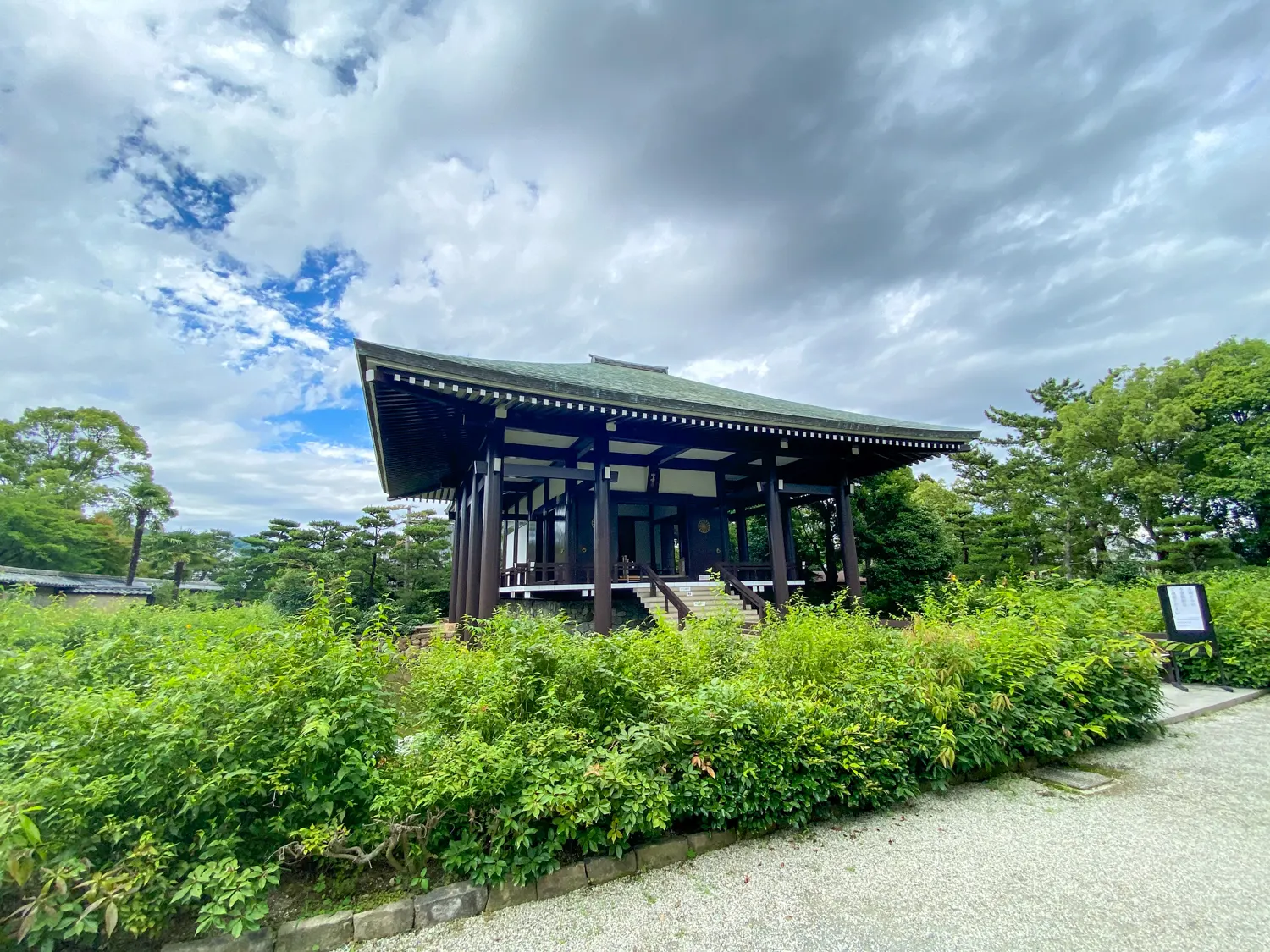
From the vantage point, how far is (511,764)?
104 inches

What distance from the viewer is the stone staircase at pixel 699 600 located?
379 inches

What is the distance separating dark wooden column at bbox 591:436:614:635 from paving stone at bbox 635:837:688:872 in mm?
6033

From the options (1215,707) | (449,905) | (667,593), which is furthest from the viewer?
(667,593)

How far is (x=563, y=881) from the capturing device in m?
2.66

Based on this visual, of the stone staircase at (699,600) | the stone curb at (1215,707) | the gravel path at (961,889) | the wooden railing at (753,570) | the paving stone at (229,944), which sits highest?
the wooden railing at (753,570)

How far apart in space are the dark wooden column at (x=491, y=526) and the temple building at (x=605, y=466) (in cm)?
2

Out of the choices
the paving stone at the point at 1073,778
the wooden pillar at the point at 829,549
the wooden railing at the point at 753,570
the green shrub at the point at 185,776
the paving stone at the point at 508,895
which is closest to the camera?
the green shrub at the point at 185,776

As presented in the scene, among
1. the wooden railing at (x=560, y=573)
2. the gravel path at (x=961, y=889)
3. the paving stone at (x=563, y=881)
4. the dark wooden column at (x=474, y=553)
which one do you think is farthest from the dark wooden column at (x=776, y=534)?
A: the paving stone at (x=563, y=881)

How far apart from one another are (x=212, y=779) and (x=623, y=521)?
1071 cm

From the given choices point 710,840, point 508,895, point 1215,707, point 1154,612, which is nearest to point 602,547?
point 710,840

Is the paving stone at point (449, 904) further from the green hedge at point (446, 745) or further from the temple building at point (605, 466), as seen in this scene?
the temple building at point (605, 466)

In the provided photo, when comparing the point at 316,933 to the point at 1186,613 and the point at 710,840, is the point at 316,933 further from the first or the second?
the point at 1186,613

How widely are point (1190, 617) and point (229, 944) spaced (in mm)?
9830

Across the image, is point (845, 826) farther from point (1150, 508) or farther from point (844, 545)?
point (1150, 508)
